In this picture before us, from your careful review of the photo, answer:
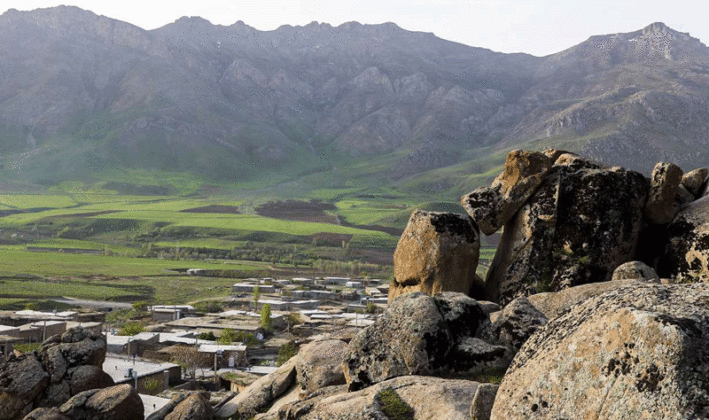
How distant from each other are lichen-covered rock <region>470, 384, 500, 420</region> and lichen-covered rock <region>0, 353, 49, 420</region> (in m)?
39.8

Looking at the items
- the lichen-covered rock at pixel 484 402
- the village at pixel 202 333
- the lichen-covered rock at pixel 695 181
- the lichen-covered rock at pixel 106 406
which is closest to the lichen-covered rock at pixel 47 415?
the lichen-covered rock at pixel 106 406

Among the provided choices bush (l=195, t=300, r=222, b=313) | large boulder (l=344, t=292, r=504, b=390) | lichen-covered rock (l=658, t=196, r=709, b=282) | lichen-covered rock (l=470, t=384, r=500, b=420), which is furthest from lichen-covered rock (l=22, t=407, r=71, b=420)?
bush (l=195, t=300, r=222, b=313)

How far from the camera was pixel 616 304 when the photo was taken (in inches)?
489

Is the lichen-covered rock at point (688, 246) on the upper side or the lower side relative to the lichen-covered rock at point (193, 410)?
upper

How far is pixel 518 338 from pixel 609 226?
14.1 m

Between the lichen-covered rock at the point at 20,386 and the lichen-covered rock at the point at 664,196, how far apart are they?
42386mm

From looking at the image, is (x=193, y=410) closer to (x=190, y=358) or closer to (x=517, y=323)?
(x=517, y=323)

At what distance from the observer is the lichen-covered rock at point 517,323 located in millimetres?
24703

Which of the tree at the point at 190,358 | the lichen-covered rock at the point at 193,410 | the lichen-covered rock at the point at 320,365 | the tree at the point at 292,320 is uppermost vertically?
the lichen-covered rock at the point at 320,365

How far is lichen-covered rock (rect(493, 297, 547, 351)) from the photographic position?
24.7m

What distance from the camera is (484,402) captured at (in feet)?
55.5

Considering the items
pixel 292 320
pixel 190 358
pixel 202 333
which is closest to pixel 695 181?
pixel 190 358

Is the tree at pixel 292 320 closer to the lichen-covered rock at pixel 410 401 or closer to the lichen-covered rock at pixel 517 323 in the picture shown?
the lichen-covered rock at pixel 517 323

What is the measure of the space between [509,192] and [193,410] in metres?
21.6
